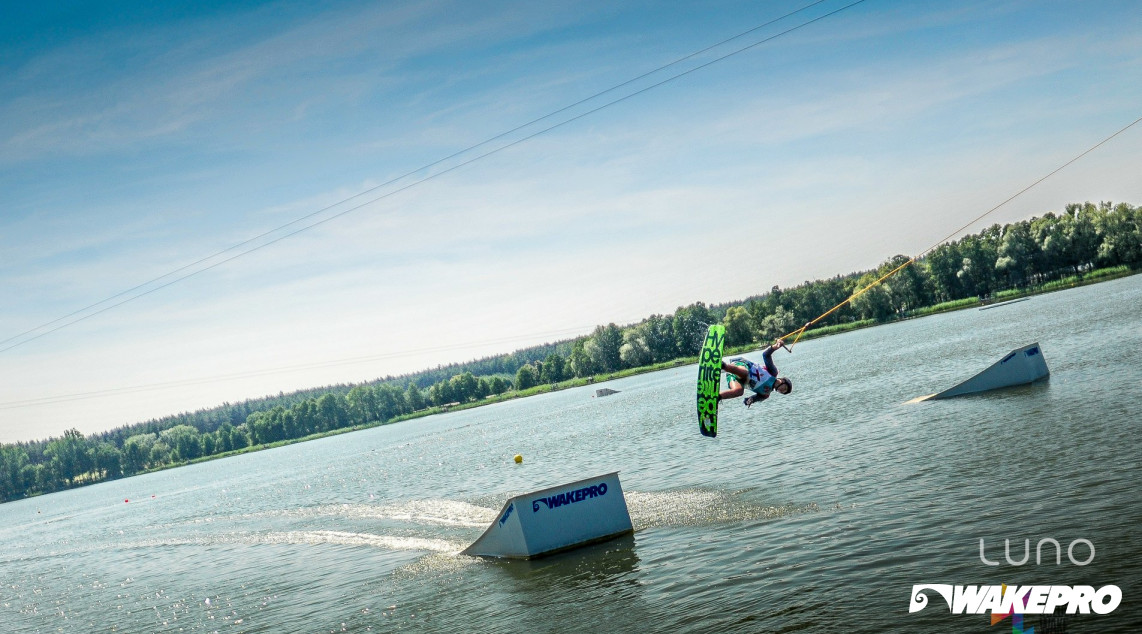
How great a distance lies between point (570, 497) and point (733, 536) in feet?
14.1

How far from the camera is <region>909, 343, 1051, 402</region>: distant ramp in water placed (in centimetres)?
3098

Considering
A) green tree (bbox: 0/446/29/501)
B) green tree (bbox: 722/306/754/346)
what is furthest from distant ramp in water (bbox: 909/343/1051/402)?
green tree (bbox: 0/446/29/501)

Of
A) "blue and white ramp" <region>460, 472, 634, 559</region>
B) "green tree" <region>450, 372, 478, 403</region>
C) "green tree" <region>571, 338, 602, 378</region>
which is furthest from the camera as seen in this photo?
"green tree" <region>450, 372, 478, 403</region>

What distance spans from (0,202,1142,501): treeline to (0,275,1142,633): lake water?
39502 mm

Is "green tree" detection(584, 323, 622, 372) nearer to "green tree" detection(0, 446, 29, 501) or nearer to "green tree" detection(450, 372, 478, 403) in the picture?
"green tree" detection(450, 372, 478, 403)

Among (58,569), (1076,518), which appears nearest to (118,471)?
(58,569)

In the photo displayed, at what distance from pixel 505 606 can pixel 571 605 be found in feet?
5.56

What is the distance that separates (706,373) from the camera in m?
14.6

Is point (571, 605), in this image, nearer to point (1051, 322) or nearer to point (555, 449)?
point (555, 449)

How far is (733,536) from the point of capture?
1744cm

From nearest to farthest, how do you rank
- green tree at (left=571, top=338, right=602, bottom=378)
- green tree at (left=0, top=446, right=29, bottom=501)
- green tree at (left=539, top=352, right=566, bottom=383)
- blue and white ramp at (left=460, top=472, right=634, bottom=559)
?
blue and white ramp at (left=460, top=472, right=634, bottom=559) → green tree at (left=571, top=338, right=602, bottom=378) → green tree at (left=539, top=352, right=566, bottom=383) → green tree at (left=0, top=446, right=29, bottom=501)

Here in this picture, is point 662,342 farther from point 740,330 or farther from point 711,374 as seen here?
point 711,374

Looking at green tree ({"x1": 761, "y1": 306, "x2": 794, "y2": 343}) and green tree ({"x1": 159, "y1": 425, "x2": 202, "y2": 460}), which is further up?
green tree ({"x1": 159, "y1": 425, "x2": 202, "y2": 460})

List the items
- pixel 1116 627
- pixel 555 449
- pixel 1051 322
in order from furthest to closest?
pixel 1051 322 < pixel 555 449 < pixel 1116 627
